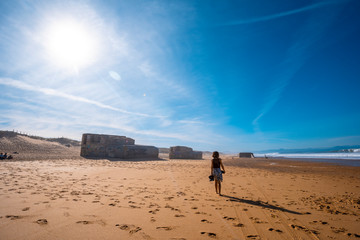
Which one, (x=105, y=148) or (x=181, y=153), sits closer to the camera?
(x=105, y=148)

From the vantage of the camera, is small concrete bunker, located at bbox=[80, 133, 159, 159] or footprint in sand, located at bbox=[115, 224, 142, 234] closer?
footprint in sand, located at bbox=[115, 224, 142, 234]

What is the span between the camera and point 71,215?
13.0 ft

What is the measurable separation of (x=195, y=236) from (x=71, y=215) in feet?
9.65

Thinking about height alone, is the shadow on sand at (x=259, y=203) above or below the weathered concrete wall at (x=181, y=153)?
below

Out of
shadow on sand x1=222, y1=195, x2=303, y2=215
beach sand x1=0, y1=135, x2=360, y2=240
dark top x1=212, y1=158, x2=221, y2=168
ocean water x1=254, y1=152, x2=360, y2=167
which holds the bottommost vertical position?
shadow on sand x1=222, y1=195, x2=303, y2=215

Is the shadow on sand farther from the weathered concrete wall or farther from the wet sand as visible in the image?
the weathered concrete wall

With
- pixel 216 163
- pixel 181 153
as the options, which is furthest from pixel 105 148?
pixel 216 163

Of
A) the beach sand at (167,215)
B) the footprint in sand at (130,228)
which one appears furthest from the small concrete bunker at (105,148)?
the footprint in sand at (130,228)

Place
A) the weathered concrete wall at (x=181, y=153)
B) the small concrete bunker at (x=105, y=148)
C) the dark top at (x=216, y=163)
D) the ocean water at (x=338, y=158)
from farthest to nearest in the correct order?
the weathered concrete wall at (x=181, y=153)
the ocean water at (x=338, y=158)
the small concrete bunker at (x=105, y=148)
the dark top at (x=216, y=163)

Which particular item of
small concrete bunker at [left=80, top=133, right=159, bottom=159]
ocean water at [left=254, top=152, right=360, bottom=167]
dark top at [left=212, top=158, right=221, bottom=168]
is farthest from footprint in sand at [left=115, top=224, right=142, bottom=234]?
ocean water at [left=254, top=152, right=360, bottom=167]

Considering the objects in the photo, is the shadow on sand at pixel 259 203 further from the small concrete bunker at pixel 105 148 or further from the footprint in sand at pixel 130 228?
the small concrete bunker at pixel 105 148

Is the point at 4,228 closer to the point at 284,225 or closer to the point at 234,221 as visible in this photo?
the point at 234,221

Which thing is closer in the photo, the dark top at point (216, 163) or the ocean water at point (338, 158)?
the dark top at point (216, 163)

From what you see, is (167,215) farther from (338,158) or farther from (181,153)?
(338,158)
